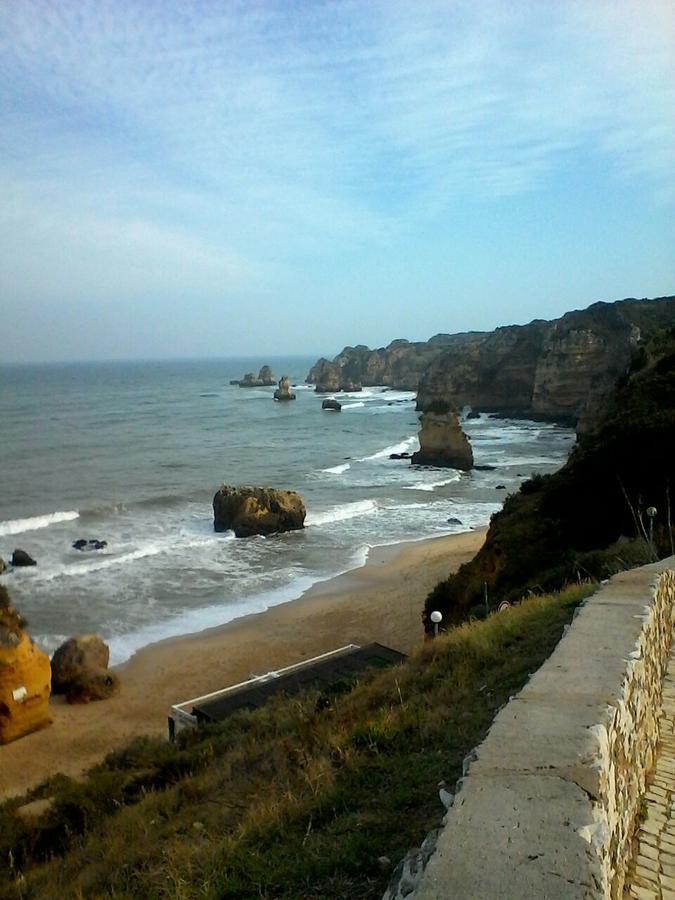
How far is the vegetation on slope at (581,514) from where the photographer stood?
45.3 ft

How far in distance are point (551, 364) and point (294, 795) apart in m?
67.2

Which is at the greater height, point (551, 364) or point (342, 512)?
point (551, 364)

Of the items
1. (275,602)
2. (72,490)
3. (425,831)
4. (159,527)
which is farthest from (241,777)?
(72,490)

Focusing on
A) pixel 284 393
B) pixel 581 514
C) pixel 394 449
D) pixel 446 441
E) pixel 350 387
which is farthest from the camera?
pixel 350 387

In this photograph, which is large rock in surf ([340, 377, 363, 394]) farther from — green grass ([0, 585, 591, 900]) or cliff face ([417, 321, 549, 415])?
green grass ([0, 585, 591, 900])

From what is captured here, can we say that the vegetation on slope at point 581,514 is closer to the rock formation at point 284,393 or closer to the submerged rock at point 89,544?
the submerged rock at point 89,544

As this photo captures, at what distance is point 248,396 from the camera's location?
118 m

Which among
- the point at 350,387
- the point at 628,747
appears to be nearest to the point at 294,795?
the point at 628,747

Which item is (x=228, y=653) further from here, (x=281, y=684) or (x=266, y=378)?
(x=266, y=378)

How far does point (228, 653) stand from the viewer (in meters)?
18.1

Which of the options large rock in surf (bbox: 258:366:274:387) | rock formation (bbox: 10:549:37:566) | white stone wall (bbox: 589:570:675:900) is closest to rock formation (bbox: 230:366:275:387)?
large rock in surf (bbox: 258:366:274:387)

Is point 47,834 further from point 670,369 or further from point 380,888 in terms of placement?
point 670,369

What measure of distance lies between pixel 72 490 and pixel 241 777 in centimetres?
3499

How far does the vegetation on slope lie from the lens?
13805 millimetres
